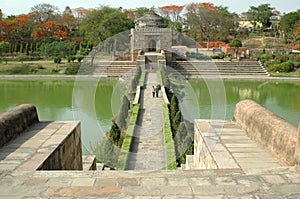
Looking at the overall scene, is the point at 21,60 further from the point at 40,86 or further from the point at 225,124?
the point at 225,124

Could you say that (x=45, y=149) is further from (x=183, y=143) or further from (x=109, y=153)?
(x=183, y=143)

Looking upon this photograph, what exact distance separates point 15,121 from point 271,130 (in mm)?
2932

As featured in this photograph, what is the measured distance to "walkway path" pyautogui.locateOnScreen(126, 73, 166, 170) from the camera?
6348 mm

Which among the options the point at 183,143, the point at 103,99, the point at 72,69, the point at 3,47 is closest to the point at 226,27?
the point at 72,69

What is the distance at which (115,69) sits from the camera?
78.9ft

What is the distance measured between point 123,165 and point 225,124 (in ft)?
7.42

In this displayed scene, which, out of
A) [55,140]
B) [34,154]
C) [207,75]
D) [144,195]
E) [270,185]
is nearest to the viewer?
[144,195]

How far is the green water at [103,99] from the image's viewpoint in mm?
11188

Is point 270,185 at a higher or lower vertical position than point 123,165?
higher

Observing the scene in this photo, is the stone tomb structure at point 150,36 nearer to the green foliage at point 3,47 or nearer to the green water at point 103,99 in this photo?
the green water at point 103,99

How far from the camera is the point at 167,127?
8242 millimetres

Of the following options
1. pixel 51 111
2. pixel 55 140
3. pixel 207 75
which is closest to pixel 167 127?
pixel 55 140

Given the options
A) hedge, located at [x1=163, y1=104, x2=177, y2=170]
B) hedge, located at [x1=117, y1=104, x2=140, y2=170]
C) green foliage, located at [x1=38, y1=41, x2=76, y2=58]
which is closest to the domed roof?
green foliage, located at [x1=38, y1=41, x2=76, y2=58]

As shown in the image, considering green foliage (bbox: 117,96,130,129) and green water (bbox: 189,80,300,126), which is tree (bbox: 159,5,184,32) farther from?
green foliage (bbox: 117,96,130,129)
